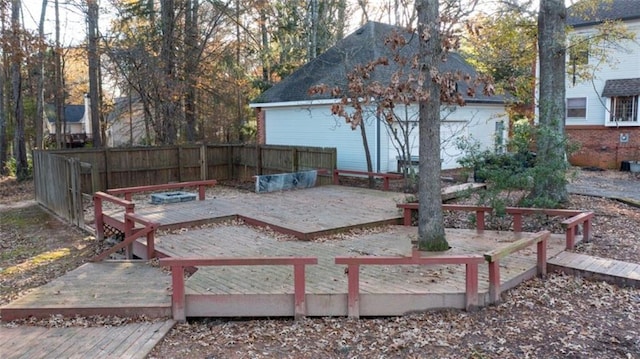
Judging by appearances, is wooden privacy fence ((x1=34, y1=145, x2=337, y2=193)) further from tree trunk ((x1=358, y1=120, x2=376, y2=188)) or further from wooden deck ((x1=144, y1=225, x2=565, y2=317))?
wooden deck ((x1=144, y1=225, x2=565, y2=317))

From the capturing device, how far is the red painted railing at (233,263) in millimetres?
5203

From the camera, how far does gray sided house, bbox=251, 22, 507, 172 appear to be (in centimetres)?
1553

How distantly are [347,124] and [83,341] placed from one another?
12.3 meters

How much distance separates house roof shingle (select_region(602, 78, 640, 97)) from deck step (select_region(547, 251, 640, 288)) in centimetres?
1504

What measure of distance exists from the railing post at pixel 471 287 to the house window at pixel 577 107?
1838cm

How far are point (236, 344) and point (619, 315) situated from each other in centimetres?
382

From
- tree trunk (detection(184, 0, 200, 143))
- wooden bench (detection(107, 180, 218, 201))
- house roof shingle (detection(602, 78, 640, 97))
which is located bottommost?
wooden bench (detection(107, 180, 218, 201))

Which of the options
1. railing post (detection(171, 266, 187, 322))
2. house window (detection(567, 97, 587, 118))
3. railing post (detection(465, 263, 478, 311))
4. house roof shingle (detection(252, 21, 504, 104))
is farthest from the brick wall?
railing post (detection(171, 266, 187, 322))

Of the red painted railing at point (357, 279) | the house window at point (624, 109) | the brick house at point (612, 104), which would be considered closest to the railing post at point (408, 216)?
the red painted railing at point (357, 279)

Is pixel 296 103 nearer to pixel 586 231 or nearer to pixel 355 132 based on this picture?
pixel 355 132

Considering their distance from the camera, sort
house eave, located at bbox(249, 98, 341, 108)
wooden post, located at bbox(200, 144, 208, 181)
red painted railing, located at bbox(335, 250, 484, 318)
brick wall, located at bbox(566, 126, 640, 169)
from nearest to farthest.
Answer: red painted railing, located at bbox(335, 250, 484, 318), house eave, located at bbox(249, 98, 341, 108), wooden post, located at bbox(200, 144, 208, 181), brick wall, located at bbox(566, 126, 640, 169)

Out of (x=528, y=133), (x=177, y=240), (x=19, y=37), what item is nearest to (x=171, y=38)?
(x=19, y=37)

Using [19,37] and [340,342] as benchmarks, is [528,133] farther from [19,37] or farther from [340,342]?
[19,37]

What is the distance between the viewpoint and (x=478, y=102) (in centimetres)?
1816
